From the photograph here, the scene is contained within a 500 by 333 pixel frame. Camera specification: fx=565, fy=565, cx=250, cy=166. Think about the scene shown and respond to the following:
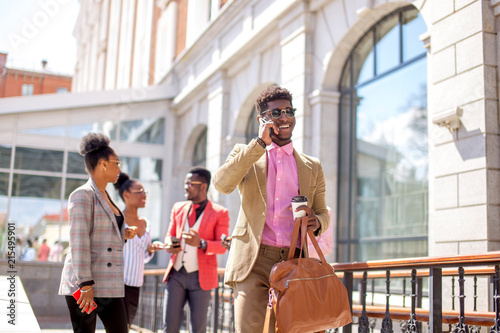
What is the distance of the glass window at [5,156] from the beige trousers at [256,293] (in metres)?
15.0

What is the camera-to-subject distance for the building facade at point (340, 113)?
253 inches

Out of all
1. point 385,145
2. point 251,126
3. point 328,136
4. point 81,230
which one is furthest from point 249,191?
point 251,126

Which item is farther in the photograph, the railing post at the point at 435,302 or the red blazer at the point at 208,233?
the red blazer at the point at 208,233

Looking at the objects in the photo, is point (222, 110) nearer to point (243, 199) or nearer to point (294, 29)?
point (294, 29)

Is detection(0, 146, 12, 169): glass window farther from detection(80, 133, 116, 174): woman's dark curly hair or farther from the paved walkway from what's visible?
detection(80, 133, 116, 174): woman's dark curly hair

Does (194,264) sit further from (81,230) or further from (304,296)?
(304,296)

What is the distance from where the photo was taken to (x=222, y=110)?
13922 mm

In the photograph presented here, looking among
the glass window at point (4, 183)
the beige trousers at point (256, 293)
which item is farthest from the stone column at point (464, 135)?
the glass window at point (4, 183)

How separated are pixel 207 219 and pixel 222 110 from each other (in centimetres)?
876

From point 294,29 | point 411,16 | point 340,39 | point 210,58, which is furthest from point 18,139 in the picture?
point 411,16

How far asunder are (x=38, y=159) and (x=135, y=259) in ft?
41.0

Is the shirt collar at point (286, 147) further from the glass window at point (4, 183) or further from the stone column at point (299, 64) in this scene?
the glass window at point (4, 183)

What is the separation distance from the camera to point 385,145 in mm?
11336

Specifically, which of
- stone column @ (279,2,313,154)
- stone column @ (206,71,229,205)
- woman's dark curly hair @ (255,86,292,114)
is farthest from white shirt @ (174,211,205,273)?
stone column @ (206,71,229,205)
